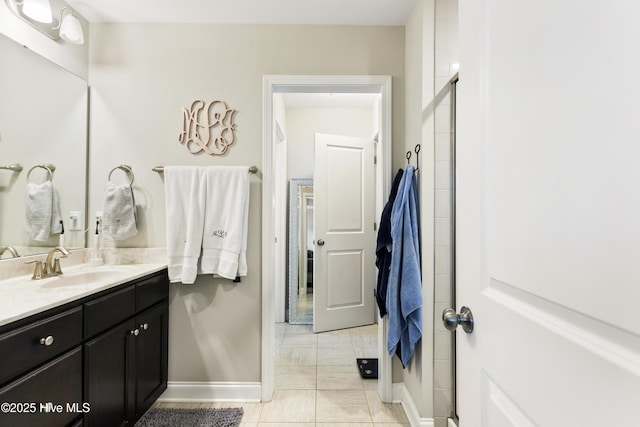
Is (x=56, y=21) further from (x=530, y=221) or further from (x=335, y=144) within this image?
(x=530, y=221)

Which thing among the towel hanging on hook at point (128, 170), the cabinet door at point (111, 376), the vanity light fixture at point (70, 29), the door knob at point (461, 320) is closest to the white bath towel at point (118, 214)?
the towel hanging on hook at point (128, 170)

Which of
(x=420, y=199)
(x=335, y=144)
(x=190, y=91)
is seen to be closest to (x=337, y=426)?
(x=420, y=199)

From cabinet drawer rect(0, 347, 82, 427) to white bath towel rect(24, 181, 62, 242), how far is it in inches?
35.4

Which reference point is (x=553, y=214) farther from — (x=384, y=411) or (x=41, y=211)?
(x=41, y=211)

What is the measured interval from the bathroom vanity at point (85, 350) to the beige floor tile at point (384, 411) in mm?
1320

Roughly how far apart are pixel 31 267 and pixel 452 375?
2.32 m

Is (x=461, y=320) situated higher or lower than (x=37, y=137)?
lower

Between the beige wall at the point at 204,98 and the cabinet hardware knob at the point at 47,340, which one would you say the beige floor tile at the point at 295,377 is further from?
the cabinet hardware knob at the point at 47,340

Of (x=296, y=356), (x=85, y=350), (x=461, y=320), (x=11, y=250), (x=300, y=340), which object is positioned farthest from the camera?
(x=300, y=340)

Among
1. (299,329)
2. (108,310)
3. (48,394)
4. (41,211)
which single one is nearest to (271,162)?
(108,310)

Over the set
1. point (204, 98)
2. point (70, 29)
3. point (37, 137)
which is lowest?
point (37, 137)

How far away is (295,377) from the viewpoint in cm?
244

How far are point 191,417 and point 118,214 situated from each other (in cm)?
131

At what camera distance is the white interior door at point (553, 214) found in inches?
16.9
